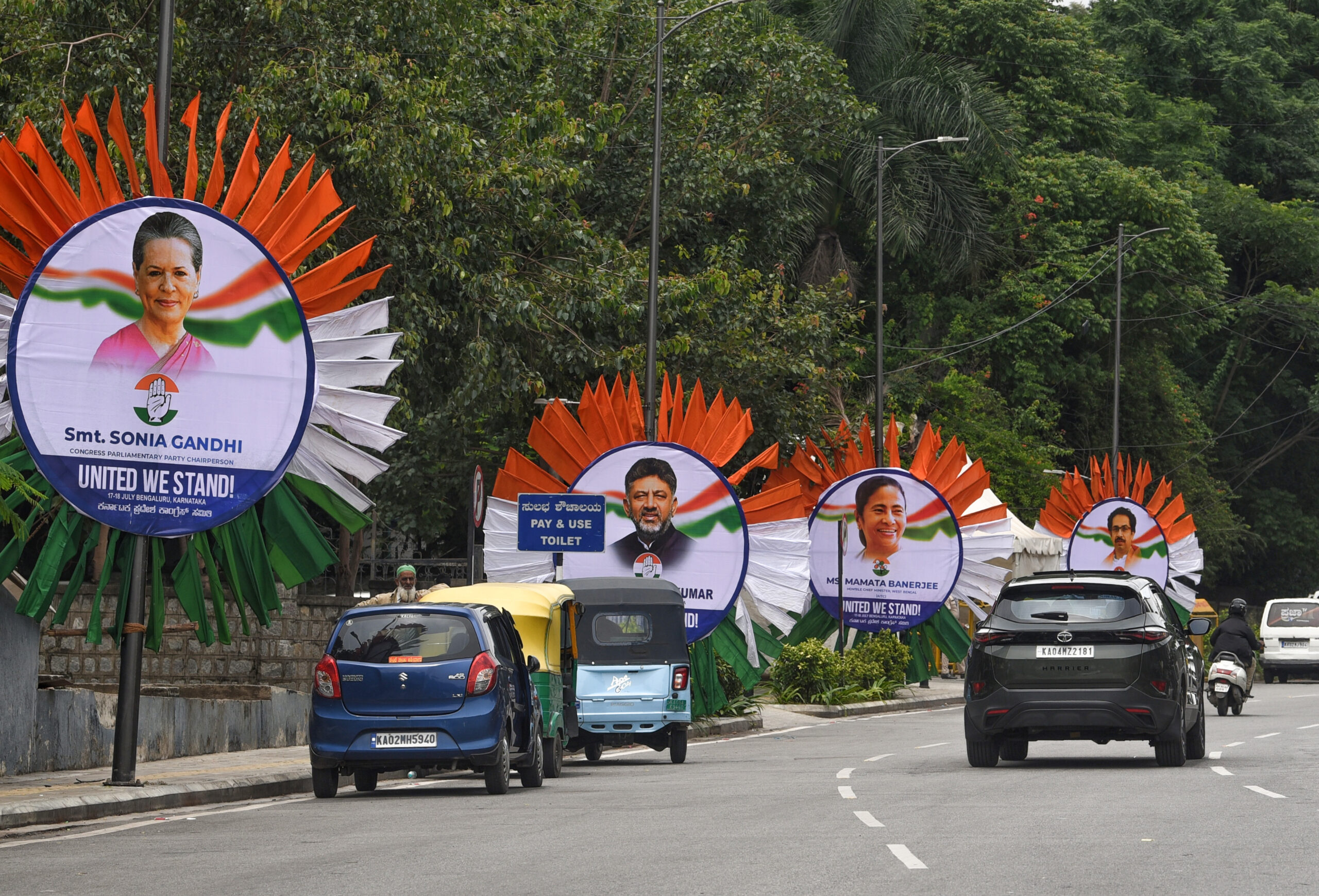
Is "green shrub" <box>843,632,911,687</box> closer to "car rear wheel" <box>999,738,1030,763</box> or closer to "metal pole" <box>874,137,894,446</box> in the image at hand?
"metal pole" <box>874,137,894,446</box>

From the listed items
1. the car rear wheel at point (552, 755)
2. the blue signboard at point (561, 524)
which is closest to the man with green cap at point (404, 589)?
the car rear wheel at point (552, 755)

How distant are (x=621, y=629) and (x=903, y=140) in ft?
98.3

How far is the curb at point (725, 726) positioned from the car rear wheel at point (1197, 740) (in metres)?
9.01

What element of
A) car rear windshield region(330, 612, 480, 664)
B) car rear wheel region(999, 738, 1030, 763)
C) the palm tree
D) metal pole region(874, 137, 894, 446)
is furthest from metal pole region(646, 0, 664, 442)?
the palm tree

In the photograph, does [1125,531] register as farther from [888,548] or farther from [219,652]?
[219,652]

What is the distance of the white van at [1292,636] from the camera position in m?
47.5

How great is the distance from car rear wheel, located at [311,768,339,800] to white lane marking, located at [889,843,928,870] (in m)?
6.35

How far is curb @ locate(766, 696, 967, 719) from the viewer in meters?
33.7

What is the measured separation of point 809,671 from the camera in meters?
35.4

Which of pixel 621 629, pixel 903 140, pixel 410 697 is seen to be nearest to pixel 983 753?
pixel 621 629

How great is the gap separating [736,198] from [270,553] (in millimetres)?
25111

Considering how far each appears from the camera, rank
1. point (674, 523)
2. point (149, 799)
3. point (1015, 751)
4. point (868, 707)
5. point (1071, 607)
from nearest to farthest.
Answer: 1. point (149, 799)
2. point (1071, 607)
3. point (1015, 751)
4. point (674, 523)
5. point (868, 707)

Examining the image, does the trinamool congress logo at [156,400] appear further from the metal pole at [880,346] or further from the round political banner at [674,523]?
the metal pole at [880,346]

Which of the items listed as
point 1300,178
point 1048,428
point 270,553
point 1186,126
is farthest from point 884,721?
point 1300,178
